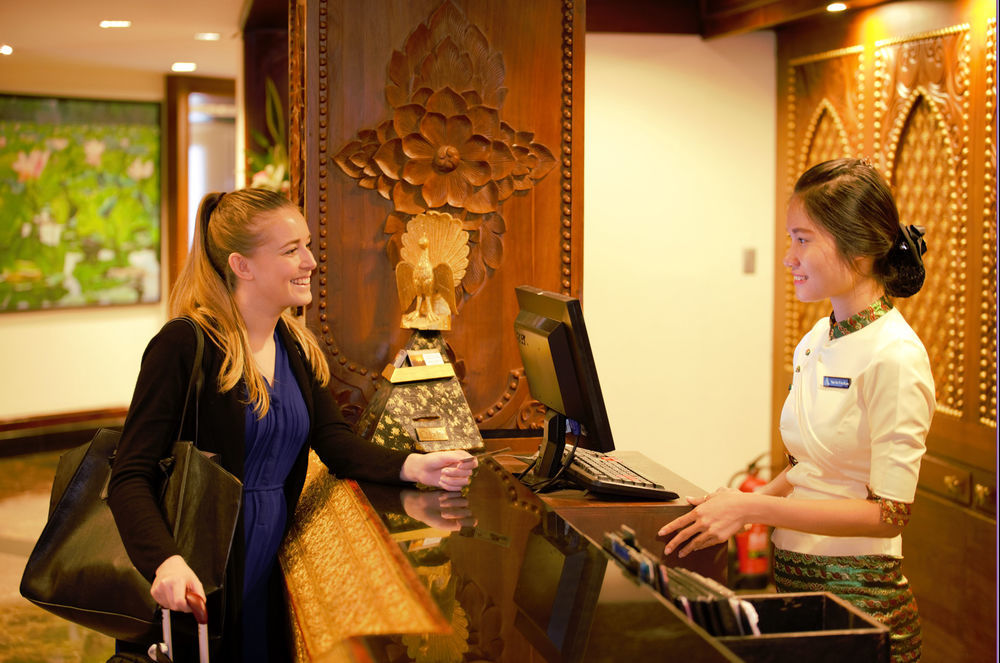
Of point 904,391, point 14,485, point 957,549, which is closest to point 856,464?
point 904,391

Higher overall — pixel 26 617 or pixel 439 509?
pixel 439 509

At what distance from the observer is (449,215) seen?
3.33 meters

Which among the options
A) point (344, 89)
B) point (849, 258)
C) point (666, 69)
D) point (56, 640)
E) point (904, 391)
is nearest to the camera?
point (904, 391)

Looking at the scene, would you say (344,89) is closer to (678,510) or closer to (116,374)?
(678,510)

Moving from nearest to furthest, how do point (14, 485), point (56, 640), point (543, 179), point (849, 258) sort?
point (849, 258)
point (543, 179)
point (56, 640)
point (14, 485)

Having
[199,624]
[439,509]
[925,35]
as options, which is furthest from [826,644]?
[925,35]

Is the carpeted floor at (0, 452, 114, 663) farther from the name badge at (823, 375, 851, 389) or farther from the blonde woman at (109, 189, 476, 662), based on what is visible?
the name badge at (823, 375, 851, 389)

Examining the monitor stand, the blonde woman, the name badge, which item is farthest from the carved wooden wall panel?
the name badge

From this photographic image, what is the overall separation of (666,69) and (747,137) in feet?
1.81

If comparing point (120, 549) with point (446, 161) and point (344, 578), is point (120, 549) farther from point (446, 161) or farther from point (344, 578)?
point (446, 161)

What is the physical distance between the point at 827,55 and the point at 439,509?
3.45 meters

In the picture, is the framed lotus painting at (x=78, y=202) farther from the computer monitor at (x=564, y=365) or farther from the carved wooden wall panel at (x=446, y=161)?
the computer monitor at (x=564, y=365)

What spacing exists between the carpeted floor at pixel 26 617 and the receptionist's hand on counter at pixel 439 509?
2.41 m

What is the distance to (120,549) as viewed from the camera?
223 cm
